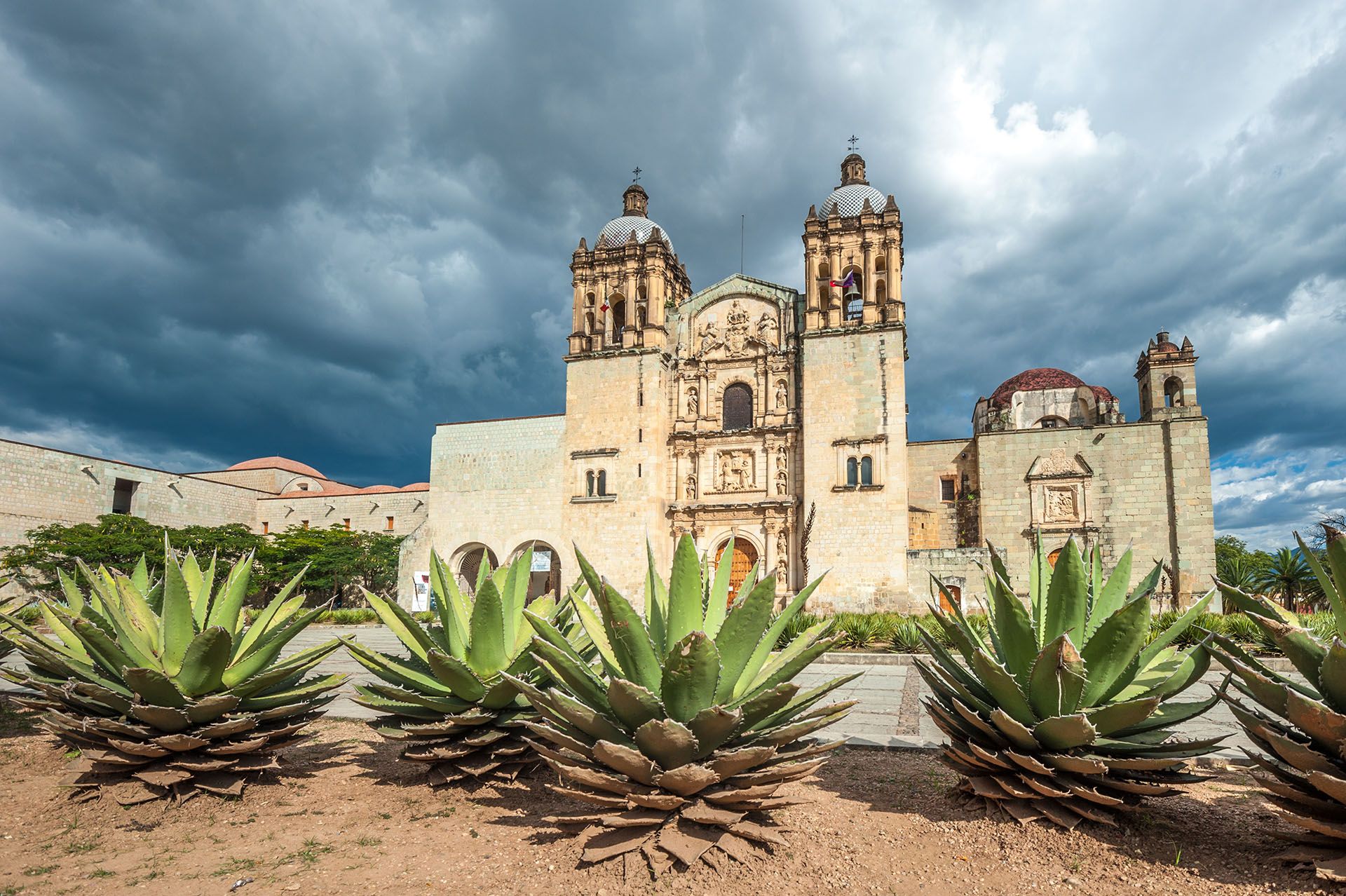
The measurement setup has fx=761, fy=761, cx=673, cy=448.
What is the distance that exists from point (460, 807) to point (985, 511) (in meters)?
20.4

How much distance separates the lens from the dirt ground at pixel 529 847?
2.51m

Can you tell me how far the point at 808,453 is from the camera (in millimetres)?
21188

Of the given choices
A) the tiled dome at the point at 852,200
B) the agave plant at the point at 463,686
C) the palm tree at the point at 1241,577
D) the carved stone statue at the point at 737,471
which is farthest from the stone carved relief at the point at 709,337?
the agave plant at the point at 463,686

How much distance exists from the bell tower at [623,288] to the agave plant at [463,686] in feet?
64.5

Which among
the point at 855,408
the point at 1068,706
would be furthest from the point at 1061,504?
the point at 1068,706

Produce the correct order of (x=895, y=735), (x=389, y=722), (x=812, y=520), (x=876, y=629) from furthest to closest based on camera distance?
(x=812, y=520)
(x=876, y=629)
(x=895, y=735)
(x=389, y=722)

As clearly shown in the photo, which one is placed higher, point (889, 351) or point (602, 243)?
point (602, 243)

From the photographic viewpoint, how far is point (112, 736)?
10.9 feet

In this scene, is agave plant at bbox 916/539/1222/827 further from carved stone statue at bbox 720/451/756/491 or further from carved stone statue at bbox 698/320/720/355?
carved stone statue at bbox 698/320/720/355

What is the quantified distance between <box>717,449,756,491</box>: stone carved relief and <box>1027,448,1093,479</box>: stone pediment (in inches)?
299

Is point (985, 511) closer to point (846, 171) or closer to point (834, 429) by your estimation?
point (834, 429)

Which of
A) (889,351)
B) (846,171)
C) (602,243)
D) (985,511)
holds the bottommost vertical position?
(985,511)

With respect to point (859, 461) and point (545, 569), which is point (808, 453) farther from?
point (545, 569)

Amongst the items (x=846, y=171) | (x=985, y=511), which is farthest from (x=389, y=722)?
(x=846, y=171)
